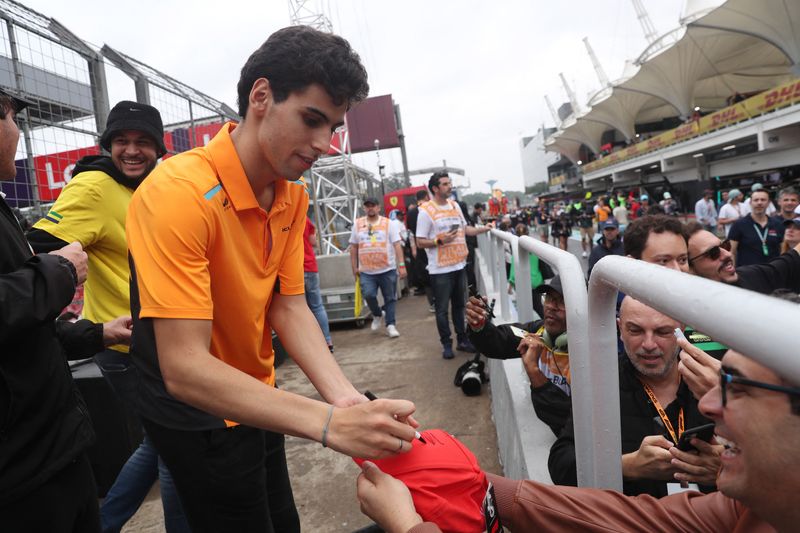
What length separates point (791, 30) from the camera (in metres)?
27.3

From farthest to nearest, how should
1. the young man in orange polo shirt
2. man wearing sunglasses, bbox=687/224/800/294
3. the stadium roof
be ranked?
the stadium roof
man wearing sunglasses, bbox=687/224/800/294
the young man in orange polo shirt

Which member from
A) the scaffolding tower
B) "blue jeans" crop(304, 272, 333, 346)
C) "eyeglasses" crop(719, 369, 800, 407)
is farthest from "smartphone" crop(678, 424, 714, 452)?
the scaffolding tower

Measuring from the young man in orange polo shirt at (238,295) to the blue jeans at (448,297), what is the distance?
361 centimetres

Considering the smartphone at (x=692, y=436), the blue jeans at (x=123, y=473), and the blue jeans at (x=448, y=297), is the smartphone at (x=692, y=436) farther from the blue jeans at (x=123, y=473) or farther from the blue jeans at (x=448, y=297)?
the blue jeans at (x=448, y=297)

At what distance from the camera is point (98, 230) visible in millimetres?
2000

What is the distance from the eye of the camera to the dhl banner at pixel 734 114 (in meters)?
20.8

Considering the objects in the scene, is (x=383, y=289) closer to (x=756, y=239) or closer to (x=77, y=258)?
(x=756, y=239)

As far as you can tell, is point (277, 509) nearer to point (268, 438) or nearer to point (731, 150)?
point (268, 438)

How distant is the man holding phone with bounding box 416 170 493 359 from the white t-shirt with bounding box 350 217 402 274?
3.84ft

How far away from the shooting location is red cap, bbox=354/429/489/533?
1030 mm

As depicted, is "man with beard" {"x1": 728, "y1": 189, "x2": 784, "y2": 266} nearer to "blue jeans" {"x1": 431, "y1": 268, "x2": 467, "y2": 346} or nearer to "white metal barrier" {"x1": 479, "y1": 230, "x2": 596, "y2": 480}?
"blue jeans" {"x1": 431, "y1": 268, "x2": 467, "y2": 346}

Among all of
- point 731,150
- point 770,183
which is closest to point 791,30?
point 731,150

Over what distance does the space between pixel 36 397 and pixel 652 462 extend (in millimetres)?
1700

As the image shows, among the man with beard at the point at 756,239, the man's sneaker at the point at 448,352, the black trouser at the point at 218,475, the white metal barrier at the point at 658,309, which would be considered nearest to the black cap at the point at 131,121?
the black trouser at the point at 218,475
